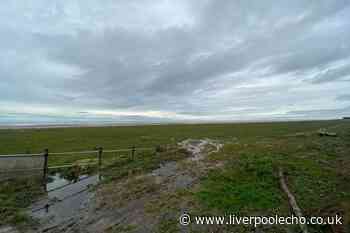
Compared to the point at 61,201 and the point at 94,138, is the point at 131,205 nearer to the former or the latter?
the point at 61,201

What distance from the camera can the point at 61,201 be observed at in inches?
286

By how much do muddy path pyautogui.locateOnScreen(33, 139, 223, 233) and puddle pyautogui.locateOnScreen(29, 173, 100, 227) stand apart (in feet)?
0.69

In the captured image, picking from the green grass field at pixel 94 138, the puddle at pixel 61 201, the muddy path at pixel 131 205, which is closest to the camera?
the muddy path at pixel 131 205

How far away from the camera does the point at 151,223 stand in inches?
205

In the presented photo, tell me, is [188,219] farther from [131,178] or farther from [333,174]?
[333,174]

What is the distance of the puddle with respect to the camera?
19.6ft

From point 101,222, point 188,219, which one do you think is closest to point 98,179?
point 101,222

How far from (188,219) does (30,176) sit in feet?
25.4

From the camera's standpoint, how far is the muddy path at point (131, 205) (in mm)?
5203

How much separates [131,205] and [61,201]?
9.23ft

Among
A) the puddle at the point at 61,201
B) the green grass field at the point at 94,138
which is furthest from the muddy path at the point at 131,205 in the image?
the green grass field at the point at 94,138

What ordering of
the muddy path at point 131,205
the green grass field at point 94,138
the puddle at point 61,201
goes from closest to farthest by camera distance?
the muddy path at point 131,205
the puddle at point 61,201
the green grass field at point 94,138

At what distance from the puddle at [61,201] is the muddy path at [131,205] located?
0.69ft

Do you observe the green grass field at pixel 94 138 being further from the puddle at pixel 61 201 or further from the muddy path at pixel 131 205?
the muddy path at pixel 131 205
